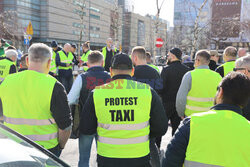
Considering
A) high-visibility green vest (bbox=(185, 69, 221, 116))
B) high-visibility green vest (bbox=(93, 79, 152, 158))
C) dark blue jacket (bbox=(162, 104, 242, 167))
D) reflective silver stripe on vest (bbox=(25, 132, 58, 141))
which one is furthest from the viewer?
high-visibility green vest (bbox=(185, 69, 221, 116))

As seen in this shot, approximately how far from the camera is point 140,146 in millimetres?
2543

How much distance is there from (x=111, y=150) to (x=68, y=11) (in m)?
66.4

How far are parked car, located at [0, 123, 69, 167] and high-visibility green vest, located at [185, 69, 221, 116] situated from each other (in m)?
2.77

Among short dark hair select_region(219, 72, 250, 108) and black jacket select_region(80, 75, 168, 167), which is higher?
short dark hair select_region(219, 72, 250, 108)

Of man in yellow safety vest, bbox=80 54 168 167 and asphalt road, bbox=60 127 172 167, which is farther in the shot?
asphalt road, bbox=60 127 172 167

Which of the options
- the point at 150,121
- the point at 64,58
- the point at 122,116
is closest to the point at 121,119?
the point at 122,116

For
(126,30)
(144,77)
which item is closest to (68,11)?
(126,30)

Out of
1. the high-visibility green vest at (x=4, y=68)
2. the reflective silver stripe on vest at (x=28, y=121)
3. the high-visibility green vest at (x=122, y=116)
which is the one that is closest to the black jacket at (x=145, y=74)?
the high-visibility green vest at (x=122, y=116)

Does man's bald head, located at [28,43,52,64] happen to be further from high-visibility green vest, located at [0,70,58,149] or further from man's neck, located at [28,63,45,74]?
high-visibility green vest, located at [0,70,58,149]

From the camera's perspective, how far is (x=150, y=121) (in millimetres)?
2725

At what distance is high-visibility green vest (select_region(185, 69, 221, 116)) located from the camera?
402cm

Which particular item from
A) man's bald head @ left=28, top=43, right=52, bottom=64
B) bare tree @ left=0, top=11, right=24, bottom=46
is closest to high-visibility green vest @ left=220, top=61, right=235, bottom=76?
man's bald head @ left=28, top=43, right=52, bottom=64

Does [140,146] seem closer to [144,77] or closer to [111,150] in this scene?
[111,150]

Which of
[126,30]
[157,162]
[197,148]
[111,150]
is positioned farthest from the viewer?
[126,30]
